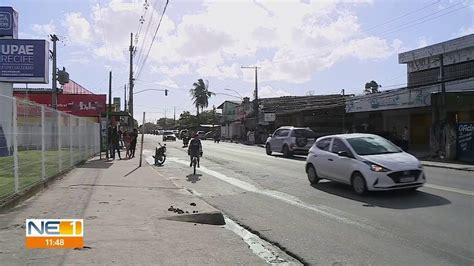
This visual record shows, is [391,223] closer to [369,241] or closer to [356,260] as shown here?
[369,241]

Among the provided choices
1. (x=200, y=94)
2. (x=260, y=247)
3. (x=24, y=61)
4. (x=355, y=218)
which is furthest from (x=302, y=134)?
(x=200, y=94)

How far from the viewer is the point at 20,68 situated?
31875mm

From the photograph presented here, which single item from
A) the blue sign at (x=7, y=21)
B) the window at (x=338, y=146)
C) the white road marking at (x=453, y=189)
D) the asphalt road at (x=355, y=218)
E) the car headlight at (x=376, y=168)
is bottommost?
the asphalt road at (x=355, y=218)

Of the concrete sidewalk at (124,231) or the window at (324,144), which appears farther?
the window at (324,144)

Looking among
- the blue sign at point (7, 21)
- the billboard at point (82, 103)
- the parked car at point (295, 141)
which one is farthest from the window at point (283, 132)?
the billboard at point (82, 103)

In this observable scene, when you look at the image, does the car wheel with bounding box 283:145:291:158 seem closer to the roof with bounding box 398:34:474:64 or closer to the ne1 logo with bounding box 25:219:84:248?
the roof with bounding box 398:34:474:64

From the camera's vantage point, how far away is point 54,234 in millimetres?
6727

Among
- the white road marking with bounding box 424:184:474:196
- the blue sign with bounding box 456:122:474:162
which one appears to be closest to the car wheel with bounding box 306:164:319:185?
the white road marking with bounding box 424:184:474:196

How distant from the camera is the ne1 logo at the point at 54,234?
639 centimetres

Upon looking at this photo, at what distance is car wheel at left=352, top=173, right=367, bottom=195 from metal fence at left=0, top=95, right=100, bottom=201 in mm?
7744

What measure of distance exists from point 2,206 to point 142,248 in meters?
3.83

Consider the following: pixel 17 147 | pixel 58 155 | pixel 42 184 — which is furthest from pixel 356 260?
pixel 58 155

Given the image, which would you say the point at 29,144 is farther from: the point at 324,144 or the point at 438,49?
the point at 438,49

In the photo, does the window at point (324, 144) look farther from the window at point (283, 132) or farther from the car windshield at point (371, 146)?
the window at point (283, 132)
